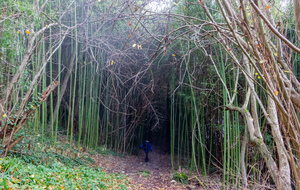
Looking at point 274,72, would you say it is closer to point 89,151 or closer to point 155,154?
point 89,151

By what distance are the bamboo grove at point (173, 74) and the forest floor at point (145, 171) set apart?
412 mm

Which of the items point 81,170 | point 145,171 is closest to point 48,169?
point 81,170

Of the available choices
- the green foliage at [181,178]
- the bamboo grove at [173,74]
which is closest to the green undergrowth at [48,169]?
the bamboo grove at [173,74]

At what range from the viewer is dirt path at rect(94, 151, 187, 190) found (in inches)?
182

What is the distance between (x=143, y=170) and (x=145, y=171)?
0.38ft

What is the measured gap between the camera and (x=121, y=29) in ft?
18.7

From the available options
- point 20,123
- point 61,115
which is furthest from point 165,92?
point 20,123

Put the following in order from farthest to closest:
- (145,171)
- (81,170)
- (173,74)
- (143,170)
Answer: (143,170)
(145,171)
(173,74)
(81,170)

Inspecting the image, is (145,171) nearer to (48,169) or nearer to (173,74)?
(173,74)

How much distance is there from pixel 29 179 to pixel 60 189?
0.35 metres

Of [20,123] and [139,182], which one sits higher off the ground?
[20,123]

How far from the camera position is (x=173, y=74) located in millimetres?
5332

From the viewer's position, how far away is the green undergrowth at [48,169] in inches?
90.0

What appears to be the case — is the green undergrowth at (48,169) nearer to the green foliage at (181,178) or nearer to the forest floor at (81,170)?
the forest floor at (81,170)
